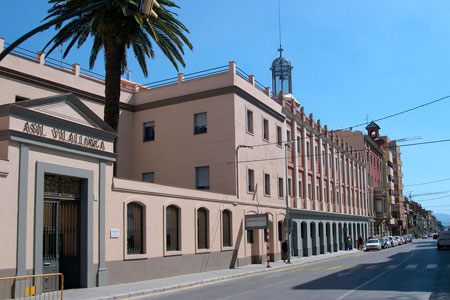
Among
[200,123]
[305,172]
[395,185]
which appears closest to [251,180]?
[200,123]

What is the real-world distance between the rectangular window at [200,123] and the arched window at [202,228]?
6.50 m

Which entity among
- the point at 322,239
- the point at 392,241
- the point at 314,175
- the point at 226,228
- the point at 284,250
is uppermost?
the point at 314,175

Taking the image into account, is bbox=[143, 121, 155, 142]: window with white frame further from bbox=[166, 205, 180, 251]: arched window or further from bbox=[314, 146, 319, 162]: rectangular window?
bbox=[314, 146, 319, 162]: rectangular window

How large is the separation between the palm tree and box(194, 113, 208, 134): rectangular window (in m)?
6.52

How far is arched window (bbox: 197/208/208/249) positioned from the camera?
26.5 meters

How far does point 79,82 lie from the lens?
29.1 metres

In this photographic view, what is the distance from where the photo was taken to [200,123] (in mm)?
31766

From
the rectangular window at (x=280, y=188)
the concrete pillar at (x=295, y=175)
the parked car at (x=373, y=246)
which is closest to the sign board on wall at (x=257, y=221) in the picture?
the rectangular window at (x=280, y=188)

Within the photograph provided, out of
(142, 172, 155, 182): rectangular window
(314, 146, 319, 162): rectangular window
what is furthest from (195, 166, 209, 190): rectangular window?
(314, 146, 319, 162): rectangular window

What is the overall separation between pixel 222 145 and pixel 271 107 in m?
7.68

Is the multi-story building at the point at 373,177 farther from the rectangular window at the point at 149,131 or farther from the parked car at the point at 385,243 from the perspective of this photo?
the rectangular window at the point at 149,131

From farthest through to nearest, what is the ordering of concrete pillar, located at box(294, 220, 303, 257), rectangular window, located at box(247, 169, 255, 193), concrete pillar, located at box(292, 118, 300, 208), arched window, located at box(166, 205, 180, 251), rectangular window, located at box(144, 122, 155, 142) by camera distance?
concrete pillar, located at box(292, 118, 300, 208)
concrete pillar, located at box(294, 220, 303, 257)
rectangular window, located at box(144, 122, 155, 142)
rectangular window, located at box(247, 169, 255, 193)
arched window, located at box(166, 205, 180, 251)

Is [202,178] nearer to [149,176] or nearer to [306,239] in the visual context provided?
[149,176]

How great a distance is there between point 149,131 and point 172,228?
35.9ft
